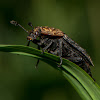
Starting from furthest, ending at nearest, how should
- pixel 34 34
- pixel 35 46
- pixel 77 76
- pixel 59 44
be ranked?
1. pixel 35 46
2. pixel 59 44
3. pixel 34 34
4. pixel 77 76

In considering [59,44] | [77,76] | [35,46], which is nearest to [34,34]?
[59,44]

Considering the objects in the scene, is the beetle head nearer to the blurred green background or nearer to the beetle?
the beetle

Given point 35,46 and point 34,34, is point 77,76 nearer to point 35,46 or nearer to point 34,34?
point 34,34

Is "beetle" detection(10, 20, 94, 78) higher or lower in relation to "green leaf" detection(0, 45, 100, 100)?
higher

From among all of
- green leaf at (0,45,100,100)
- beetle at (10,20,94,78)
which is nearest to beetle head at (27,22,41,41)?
beetle at (10,20,94,78)

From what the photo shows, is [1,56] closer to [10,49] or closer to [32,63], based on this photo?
[32,63]

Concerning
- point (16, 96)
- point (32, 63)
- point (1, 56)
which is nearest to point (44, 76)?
point (32, 63)
